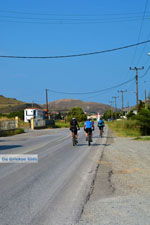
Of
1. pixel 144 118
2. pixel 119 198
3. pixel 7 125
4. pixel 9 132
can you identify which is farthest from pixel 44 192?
pixel 7 125

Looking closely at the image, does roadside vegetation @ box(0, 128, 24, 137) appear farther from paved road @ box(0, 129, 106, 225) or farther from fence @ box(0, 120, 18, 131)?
paved road @ box(0, 129, 106, 225)

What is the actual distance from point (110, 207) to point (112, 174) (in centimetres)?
438

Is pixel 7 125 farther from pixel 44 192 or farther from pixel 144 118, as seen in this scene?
pixel 44 192

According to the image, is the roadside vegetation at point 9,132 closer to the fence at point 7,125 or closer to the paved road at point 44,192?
the fence at point 7,125

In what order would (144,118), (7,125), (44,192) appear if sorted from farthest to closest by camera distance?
(7,125), (144,118), (44,192)

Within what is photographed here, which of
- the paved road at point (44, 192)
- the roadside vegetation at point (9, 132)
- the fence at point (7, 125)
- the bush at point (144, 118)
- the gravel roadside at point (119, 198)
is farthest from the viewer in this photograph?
the fence at point (7, 125)

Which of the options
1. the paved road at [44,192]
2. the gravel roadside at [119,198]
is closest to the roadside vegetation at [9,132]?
the paved road at [44,192]

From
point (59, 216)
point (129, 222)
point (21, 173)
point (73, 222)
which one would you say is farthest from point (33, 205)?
point (21, 173)

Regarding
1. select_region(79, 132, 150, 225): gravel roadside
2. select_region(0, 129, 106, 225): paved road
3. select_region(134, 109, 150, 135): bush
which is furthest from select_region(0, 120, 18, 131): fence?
select_region(79, 132, 150, 225): gravel roadside

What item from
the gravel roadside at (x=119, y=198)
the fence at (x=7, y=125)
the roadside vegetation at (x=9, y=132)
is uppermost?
the fence at (x=7, y=125)

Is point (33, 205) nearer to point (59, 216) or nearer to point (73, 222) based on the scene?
point (59, 216)

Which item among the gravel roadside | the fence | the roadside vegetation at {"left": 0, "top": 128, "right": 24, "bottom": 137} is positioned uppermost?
the fence

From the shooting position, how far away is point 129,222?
5969 millimetres

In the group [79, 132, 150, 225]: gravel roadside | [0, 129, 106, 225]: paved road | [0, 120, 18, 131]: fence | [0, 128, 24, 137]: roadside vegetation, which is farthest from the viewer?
[0, 120, 18, 131]: fence
